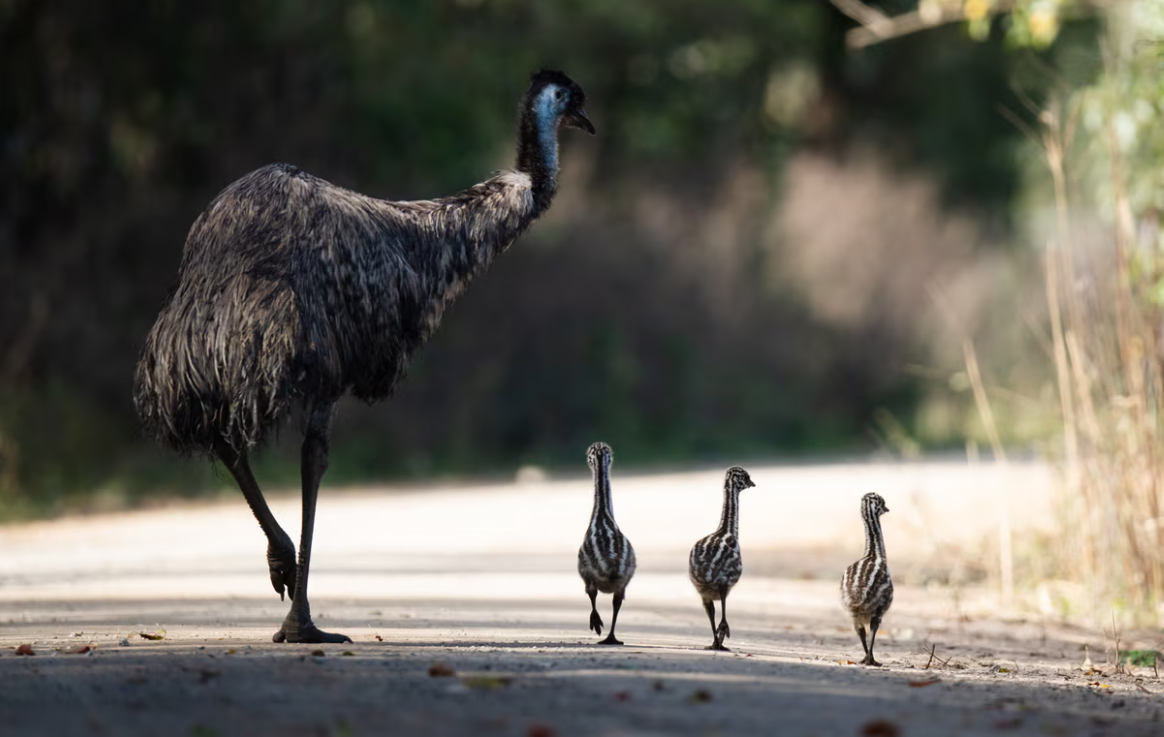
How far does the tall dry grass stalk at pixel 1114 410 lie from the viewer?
11.6 metres

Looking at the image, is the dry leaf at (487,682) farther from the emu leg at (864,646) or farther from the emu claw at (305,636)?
the emu leg at (864,646)

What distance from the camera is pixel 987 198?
3716 centimetres

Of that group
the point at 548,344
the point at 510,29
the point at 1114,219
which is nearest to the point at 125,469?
the point at 548,344

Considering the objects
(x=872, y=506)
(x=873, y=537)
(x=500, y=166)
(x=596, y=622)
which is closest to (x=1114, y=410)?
(x=872, y=506)

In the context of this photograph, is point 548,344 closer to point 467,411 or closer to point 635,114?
point 467,411

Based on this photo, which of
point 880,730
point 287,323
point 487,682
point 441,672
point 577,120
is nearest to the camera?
point 880,730

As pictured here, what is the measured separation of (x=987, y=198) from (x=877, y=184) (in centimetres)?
507

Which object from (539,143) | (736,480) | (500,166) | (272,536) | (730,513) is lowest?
(272,536)

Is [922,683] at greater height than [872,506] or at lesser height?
lesser

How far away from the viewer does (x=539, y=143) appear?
953cm

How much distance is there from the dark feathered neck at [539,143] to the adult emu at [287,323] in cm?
82

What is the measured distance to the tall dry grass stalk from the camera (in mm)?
11633

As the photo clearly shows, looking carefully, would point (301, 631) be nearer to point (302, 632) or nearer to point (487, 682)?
point (302, 632)

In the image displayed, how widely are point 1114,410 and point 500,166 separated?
16764mm
